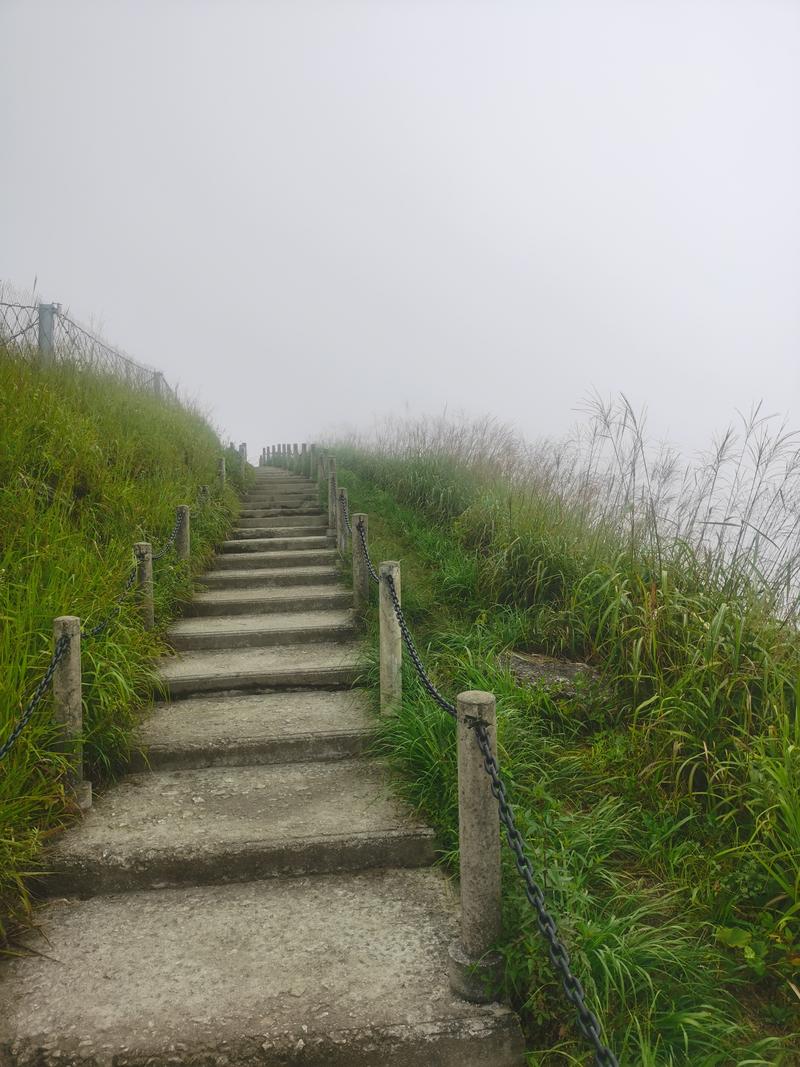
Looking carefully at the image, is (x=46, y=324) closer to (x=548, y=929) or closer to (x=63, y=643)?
(x=63, y=643)

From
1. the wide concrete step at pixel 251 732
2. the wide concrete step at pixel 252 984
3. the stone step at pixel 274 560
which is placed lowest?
the wide concrete step at pixel 252 984

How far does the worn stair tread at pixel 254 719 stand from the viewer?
3.63 meters

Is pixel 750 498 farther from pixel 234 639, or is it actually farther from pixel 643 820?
pixel 234 639

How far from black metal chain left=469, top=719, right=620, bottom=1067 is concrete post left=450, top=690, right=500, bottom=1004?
0.03 metres

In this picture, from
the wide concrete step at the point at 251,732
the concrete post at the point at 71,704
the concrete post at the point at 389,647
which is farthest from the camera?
the concrete post at the point at 389,647

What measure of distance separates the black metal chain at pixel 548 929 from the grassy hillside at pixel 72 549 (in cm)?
182

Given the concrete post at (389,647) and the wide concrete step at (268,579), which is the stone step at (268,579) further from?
the concrete post at (389,647)

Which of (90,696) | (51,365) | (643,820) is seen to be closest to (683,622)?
(643,820)

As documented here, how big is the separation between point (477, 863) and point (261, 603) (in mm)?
4106

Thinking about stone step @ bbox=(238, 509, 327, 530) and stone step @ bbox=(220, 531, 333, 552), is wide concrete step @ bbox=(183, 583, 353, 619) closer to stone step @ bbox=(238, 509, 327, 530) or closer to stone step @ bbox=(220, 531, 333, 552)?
stone step @ bbox=(220, 531, 333, 552)

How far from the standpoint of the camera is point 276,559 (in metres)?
7.17

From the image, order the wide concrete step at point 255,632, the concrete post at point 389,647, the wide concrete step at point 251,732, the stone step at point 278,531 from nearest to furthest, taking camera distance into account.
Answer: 1. the wide concrete step at point 251,732
2. the concrete post at point 389,647
3. the wide concrete step at point 255,632
4. the stone step at point 278,531

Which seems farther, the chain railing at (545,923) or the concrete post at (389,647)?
the concrete post at (389,647)

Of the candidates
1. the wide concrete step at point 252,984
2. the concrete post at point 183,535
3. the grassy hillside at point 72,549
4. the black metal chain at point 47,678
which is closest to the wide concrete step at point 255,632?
the grassy hillside at point 72,549
